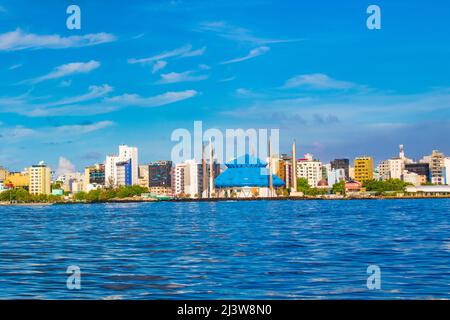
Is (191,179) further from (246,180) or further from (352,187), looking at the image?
(352,187)

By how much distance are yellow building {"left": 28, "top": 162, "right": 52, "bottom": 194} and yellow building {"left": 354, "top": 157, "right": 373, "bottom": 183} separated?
90.3 metres

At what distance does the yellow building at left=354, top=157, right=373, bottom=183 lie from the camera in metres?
186

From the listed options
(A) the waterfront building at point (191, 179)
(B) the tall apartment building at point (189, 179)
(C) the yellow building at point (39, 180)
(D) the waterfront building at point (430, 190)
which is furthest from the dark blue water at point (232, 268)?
(C) the yellow building at point (39, 180)

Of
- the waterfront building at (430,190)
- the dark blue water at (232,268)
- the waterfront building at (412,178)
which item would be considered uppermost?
the waterfront building at (412,178)

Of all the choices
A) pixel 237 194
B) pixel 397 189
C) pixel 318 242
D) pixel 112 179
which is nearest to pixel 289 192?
pixel 237 194

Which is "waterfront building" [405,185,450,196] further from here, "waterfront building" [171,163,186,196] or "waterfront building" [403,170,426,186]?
"waterfront building" [171,163,186,196]

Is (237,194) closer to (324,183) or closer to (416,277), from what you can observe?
(324,183)

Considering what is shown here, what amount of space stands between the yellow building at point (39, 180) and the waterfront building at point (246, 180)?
53.9 meters

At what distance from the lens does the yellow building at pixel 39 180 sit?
187 m

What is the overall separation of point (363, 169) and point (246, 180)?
41539 mm

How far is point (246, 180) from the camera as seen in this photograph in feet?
540

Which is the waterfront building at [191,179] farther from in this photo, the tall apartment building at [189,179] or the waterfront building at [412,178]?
the waterfront building at [412,178]
